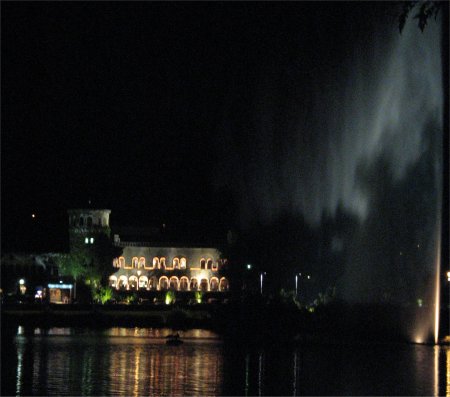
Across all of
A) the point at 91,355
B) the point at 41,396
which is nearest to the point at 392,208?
the point at 91,355

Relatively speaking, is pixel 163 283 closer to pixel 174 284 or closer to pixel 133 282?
pixel 174 284

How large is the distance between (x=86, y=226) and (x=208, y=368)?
166ft

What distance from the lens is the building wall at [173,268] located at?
88.1 m

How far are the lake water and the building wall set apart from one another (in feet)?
132

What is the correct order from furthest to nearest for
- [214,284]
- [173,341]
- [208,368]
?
[214,284]
[173,341]
[208,368]

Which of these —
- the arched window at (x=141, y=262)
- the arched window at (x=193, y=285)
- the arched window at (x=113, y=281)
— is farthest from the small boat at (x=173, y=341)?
the arched window at (x=193, y=285)

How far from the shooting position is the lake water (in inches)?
1147

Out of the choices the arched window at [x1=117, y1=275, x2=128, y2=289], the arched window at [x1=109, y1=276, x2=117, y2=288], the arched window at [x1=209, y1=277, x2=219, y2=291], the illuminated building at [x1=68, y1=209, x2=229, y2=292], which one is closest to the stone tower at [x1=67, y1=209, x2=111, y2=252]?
the illuminated building at [x1=68, y1=209, x2=229, y2=292]

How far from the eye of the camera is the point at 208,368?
34.5m

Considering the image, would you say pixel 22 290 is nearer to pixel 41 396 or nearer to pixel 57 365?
pixel 57 365

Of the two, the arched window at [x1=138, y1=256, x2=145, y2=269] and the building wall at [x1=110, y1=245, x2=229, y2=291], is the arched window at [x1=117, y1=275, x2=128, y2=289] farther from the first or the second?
the arched window at [x1=138, y1=256, x2=145, y2=269]

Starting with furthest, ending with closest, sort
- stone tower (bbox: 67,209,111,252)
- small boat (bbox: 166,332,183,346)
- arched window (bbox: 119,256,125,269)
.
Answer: arched window (bbox: 119,256,125,269) → stone tower (bbox: 67,209,111,252) → small boat (bbox: 166,332,183,346)

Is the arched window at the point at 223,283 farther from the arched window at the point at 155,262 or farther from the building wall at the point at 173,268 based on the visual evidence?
the arched window at the point at 155,262

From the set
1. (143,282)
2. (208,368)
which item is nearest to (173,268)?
(143,282)
